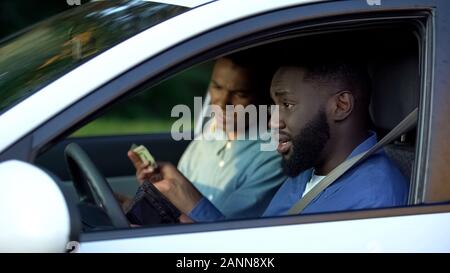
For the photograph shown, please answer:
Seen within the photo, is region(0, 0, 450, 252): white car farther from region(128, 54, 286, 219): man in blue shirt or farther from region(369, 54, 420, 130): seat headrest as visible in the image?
region(128, 54, 286, 219): man in blue shirt

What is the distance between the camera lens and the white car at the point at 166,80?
1942mm

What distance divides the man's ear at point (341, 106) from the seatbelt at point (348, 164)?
0.14m

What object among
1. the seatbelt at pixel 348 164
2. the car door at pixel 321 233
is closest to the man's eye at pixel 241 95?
the seatbelt at pixel 348 164

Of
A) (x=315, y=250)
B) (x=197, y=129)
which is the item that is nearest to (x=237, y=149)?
(x=197, y=129)

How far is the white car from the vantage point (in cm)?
194

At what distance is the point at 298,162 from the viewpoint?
2748 millimetres

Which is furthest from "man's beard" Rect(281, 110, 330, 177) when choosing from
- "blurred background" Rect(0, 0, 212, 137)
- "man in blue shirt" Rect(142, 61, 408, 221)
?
"blurred background" Rect(0, 0, 212, 137)

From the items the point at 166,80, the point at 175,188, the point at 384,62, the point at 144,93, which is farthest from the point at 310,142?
the point at 144,93

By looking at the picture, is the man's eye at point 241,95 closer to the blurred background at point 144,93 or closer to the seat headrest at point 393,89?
the seat headrest at point 393,89

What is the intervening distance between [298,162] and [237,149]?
0.96 metres

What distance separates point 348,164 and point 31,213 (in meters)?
1.03

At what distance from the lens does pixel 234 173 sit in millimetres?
3652
